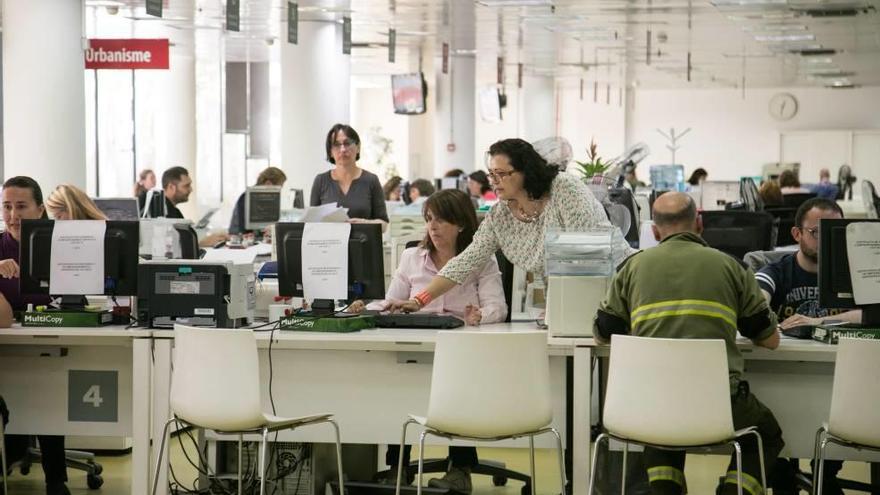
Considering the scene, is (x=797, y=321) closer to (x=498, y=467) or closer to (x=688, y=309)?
(x=688, y=309)

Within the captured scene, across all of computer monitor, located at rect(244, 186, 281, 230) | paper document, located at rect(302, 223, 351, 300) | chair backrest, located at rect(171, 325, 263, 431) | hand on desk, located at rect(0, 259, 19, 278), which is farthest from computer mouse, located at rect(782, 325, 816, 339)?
computer monitor, located at rect(244, 186, 281, 230)

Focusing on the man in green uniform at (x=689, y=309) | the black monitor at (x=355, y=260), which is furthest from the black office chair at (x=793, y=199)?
the man in green uniform at (x=689, y=309)

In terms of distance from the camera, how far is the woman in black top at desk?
18.0 ft

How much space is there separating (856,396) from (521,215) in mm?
1734

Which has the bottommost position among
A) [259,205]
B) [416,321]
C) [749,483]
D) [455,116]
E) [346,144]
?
[749,483]

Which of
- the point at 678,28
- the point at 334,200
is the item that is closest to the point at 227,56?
the point at 678,28

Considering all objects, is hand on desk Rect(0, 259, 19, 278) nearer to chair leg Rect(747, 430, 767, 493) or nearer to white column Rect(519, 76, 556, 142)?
chair leg Rect(747, 430, 767, 493)

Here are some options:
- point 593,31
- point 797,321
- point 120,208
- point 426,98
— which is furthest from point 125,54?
point 426,98

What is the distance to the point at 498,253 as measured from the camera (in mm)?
6035

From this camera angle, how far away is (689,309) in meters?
4.37

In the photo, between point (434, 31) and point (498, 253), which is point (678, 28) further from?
point (498, 253)

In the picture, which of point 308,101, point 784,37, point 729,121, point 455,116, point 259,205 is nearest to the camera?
point 259,205

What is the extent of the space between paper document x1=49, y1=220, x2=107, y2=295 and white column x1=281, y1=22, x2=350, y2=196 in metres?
8.45

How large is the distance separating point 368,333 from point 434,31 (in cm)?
1254
